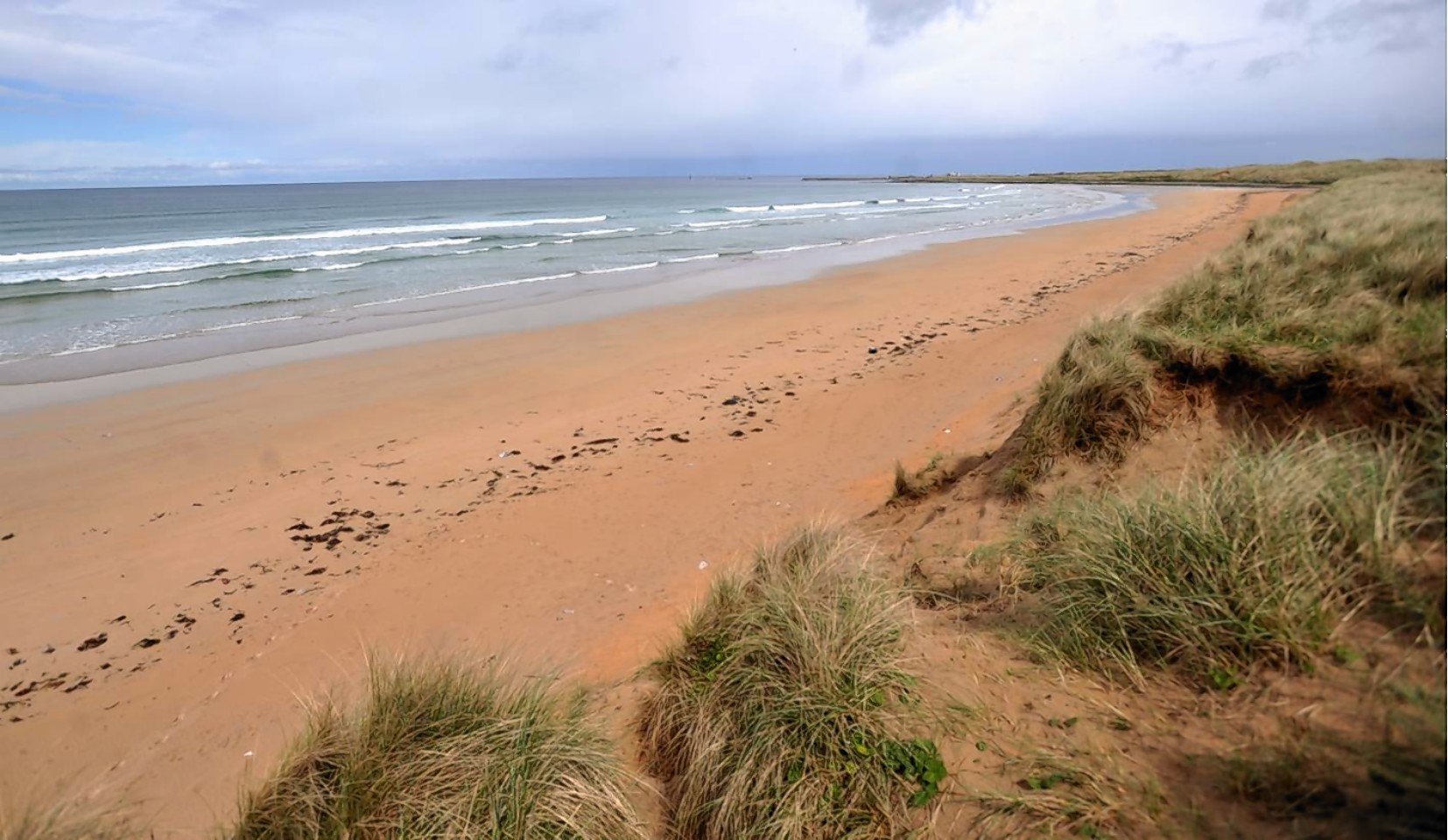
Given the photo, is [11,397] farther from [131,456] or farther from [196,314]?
[196,314]

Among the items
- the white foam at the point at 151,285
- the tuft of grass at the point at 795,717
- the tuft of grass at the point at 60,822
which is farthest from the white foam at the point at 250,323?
the tuft of grass at the point at 795,717

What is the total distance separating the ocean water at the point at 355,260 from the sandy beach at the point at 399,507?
20.1ft

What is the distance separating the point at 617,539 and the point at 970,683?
12.7ft

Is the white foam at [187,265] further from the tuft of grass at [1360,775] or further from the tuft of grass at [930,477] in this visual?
the tuft of grass at [1360,775]

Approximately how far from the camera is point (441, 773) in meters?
2.95

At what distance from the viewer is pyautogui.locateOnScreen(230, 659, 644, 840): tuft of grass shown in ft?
9.26

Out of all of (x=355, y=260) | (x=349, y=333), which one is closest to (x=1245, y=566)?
(x=349, y=333)

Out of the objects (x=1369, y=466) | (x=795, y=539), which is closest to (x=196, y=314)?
(x=795, y=539)

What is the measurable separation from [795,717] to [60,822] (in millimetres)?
2706

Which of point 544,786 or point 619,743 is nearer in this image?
point 544,786

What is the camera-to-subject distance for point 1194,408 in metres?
4.71

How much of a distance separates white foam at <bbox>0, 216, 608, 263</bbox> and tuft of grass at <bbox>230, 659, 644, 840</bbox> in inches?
1518

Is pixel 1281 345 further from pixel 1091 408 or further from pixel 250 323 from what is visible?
pixel 250 323

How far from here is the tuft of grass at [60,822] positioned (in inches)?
99.0
